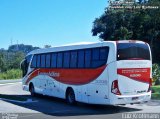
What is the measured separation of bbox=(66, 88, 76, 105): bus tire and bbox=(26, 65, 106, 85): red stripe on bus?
471mm

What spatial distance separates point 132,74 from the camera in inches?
682

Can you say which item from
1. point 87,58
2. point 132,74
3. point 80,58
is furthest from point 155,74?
point 132,74

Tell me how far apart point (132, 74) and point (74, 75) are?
3.68 m

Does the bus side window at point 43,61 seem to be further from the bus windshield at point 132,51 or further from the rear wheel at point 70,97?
the bus windshield at point 132,51

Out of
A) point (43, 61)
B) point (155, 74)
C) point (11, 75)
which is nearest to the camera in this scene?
point (43, 61)

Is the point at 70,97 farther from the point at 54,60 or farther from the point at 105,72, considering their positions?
the point at 105,72

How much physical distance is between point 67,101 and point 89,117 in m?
5.41

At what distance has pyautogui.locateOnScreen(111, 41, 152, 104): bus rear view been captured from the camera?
16953 millimetres

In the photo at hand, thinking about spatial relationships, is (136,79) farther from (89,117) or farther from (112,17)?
(112,17)

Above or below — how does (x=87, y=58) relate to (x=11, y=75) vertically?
above

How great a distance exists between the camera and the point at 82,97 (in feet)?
62.7

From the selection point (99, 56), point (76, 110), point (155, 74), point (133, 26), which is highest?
point (133, 26)

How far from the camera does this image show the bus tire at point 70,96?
66.5 feet

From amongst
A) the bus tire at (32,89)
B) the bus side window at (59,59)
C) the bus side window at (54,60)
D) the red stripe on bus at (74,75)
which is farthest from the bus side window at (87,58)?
the bus tire at (32,89)
